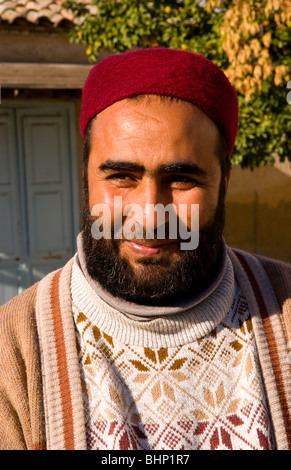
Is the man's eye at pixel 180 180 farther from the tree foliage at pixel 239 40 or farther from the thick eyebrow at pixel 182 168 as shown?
the tree foliage at pixel 239 40

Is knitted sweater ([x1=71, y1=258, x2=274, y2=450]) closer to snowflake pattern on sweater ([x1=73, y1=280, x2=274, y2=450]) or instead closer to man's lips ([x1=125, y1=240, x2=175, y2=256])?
snowflake pattern on sweater ([x1=73, y1=280, x2=274, y2=450])

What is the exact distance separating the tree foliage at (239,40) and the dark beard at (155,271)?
2.55 m

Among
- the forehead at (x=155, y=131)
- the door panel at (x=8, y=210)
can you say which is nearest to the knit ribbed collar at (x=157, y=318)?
the forehead at (x=155, y=131)

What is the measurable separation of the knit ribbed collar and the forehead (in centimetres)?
37

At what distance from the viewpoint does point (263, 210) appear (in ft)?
25.6

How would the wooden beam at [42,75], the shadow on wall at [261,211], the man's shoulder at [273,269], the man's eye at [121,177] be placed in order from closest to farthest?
the man's eye at [121,177] → the man's shoulder at [273,269] → the wooden beam at [42,75] → the shadow on wall at [261,211]

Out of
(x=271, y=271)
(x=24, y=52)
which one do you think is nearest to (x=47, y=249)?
(x=24, y=52)

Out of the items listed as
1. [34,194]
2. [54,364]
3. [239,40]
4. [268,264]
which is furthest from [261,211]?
[54,364]

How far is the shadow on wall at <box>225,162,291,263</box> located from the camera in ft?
25.0

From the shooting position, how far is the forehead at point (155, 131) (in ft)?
4.75

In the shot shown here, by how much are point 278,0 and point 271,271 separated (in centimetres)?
255

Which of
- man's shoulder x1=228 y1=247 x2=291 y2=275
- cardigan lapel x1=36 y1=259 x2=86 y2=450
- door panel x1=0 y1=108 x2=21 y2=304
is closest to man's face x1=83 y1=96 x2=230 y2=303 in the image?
cardigan lapel x1=36 y1=259 x2=86 y2=450
